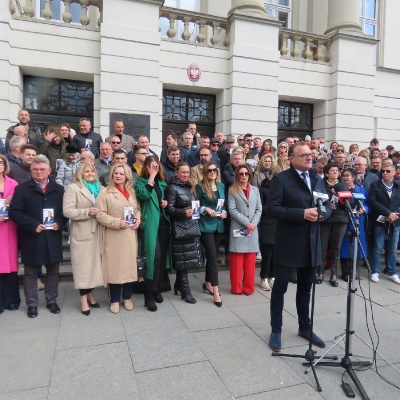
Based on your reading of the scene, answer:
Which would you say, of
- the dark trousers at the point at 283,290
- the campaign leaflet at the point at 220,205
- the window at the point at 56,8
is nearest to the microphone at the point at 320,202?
→ the dark trousers at the point at 283,290

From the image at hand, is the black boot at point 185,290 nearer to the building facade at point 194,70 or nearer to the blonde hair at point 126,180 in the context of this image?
the blonde hair at point 126,180

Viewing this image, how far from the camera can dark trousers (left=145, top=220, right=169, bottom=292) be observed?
4941mm

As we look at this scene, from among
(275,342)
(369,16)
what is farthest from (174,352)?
(369,16)

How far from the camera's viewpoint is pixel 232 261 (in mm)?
5633

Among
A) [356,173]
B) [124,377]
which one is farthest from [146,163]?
[356,173]

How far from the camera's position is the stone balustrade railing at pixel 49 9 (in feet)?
32.1

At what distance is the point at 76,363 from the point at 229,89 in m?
10.0

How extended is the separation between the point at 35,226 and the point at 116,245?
3.48ft

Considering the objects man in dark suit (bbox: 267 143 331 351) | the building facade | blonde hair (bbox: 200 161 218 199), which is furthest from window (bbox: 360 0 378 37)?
man in dark suit (bbox: 267 143 331 351)

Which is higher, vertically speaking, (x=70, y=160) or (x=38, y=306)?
(x=70, y=160)

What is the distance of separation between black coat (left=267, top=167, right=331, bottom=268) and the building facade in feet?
24.3

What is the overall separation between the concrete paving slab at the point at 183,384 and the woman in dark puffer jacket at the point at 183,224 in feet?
5.86

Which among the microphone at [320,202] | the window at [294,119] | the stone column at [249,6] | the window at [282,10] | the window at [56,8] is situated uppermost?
the window at [282,10]

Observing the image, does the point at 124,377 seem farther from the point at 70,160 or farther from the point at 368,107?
the point at 368,107
